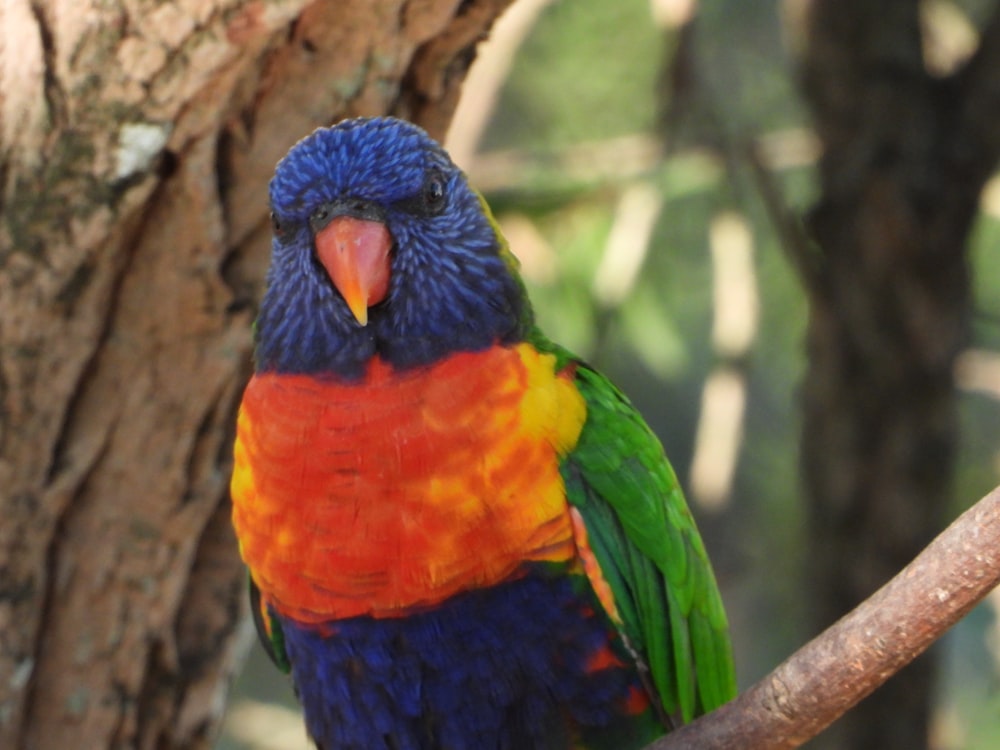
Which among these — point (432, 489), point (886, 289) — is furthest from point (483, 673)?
point (886, 289)

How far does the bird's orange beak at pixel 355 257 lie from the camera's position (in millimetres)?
2221

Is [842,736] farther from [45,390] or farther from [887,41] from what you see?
[45,390]

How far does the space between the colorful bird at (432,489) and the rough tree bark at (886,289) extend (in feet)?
6.10

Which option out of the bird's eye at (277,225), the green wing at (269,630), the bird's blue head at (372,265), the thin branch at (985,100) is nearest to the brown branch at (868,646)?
the bird's blue head at (372,265)

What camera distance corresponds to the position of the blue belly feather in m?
2.32

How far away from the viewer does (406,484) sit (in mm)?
2240

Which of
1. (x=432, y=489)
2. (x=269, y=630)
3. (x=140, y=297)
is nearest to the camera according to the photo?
(x=432, y=489)

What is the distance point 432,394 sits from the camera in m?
2.30

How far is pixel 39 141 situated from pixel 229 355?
613mm

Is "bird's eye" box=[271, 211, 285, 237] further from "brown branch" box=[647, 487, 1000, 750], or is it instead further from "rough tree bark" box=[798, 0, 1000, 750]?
"rough tree bark" box=[798, 0, 1000, 750]

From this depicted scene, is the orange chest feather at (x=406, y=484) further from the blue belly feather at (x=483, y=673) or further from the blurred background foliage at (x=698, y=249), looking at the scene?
the blurred background foliage at (x=698, y=249)

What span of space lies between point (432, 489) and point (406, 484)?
50mm

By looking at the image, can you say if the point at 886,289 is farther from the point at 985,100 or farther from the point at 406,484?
the point at 406,484

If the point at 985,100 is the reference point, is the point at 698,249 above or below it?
below
